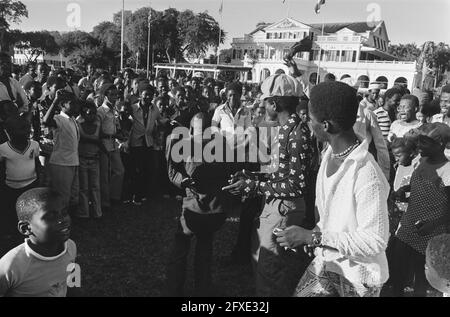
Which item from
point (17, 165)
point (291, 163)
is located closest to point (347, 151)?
point (291, 163)

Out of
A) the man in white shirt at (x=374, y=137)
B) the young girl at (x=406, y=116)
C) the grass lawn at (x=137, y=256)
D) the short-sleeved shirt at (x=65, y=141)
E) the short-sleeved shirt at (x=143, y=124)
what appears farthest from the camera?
the short-sleeved shirt at (x=143, y=124)

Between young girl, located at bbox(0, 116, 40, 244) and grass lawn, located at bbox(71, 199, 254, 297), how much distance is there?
2.82 feet

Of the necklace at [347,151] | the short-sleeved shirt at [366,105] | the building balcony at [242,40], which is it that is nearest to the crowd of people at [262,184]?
the necklace at [347,151]

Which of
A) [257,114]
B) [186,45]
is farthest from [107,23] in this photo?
[257,114]

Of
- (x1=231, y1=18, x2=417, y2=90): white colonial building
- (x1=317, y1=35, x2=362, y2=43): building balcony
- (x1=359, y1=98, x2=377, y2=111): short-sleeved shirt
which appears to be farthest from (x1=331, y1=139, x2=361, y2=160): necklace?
(x1=317, y1=35, x2=362, y2=43): building balcony

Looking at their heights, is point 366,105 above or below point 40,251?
above

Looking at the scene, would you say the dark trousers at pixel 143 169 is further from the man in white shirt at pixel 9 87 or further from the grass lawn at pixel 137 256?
the man in white shirt at pixel 9 87

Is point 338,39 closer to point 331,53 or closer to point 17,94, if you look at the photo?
point 331,53

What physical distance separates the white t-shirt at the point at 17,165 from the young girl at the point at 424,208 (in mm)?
3560

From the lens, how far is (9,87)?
5262 millimetres

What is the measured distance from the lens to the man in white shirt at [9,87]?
Answer: 5.19m

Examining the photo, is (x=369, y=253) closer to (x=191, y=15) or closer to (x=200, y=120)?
(x=200, y=120)

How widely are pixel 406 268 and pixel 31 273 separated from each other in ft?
9.47

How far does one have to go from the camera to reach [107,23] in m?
66.0
